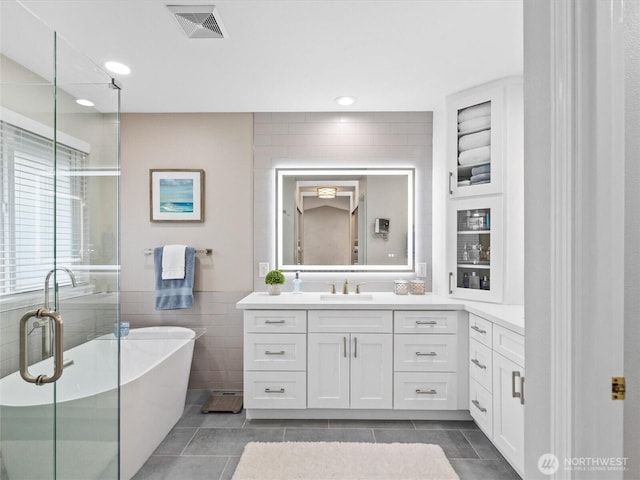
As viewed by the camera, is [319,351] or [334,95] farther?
[334,95]

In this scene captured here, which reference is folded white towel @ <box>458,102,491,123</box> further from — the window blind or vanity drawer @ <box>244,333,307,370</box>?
the window blind

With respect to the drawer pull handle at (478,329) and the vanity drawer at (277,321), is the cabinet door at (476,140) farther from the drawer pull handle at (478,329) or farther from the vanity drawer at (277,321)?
the vanity drawer at (277,321)

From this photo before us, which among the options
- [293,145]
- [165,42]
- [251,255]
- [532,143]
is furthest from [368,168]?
[532,143]

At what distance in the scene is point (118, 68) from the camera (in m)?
2.34

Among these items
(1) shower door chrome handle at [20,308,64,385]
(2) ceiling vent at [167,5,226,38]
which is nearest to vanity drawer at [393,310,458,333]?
(1) shower door chrome handle at [20,308,64,385]

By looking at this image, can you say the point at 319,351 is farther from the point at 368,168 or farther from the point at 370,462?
the point at 368,168

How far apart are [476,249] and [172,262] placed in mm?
2432

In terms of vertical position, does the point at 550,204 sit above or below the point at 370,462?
above

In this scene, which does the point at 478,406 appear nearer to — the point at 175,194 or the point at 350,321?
the point at 350,321

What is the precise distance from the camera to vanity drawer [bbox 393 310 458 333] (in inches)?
100

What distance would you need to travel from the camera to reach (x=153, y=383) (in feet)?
7.16

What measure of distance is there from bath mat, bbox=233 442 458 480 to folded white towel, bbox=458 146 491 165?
6.48ft

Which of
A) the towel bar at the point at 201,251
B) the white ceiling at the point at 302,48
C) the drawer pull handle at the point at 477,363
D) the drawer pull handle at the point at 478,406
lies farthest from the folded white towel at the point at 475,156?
the towel bar at the point at 201,251

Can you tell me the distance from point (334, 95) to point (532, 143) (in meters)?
2.07
